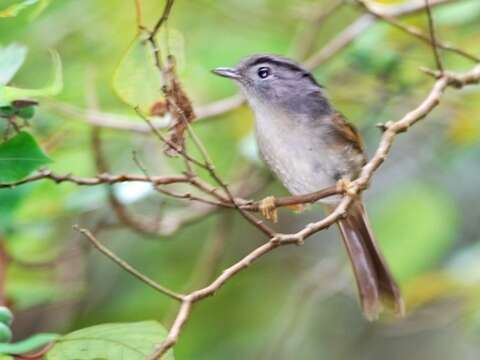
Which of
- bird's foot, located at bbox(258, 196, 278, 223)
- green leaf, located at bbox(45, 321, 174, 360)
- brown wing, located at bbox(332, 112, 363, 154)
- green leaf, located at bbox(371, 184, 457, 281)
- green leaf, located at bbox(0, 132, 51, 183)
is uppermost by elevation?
green leaf, located at bbox(0, 132, 51, 183)

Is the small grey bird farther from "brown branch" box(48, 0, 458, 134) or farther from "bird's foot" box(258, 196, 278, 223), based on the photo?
"bird's foot" box(258, 196, 278, 223)

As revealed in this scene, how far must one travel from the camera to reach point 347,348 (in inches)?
249

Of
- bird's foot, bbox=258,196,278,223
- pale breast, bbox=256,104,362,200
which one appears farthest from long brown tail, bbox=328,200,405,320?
bird's foot, bbox=258,196,278,223

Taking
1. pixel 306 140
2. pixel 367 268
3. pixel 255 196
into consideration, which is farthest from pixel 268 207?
pixel 255 196

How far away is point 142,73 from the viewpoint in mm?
2738

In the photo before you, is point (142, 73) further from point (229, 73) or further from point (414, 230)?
point (414, 230)

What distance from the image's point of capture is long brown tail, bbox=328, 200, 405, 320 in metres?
3.64

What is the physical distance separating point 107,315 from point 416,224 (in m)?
1.55

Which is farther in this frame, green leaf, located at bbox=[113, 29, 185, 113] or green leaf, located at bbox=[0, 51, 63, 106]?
green leaf, located at bbox=[113, 29, 185, 113]

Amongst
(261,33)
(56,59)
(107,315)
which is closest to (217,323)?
(107,315)

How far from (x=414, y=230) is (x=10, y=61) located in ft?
9.75

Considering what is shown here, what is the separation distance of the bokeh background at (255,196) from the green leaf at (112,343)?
1.12m

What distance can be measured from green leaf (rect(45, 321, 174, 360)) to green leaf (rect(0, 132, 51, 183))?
1.26ft

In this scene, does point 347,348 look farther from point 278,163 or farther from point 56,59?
point 56,59
